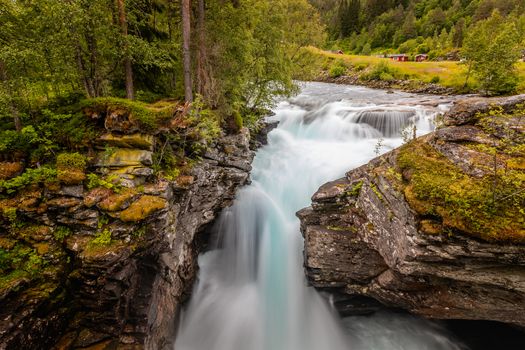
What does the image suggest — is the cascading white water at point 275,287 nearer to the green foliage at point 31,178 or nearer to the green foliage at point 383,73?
the green foliage at point 31,178

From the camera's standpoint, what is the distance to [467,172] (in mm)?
6129

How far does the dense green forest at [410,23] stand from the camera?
53438mm

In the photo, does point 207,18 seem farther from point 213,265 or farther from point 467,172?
point 467,172

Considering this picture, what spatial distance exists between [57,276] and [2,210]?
194cm

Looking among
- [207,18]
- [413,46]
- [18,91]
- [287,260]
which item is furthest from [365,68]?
[18,91]

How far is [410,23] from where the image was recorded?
67.2 m

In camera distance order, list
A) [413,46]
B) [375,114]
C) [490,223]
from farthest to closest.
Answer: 1. [413,46]
2. [375,114]
3. [490,223]

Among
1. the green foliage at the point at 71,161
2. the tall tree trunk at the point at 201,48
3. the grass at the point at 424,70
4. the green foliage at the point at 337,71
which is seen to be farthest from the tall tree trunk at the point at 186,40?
the green foliage at the point at 337,71

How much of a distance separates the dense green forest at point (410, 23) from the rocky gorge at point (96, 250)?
57.9m

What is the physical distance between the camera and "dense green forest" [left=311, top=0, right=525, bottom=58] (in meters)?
53.4

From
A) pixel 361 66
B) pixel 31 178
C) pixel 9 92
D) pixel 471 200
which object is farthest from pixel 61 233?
pixel 361 66

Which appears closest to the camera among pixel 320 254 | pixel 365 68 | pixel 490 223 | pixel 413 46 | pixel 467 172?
pixel 490 223

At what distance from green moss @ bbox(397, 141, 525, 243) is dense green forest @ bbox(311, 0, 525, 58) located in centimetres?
5396

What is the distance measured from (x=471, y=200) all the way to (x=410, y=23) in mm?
80526
